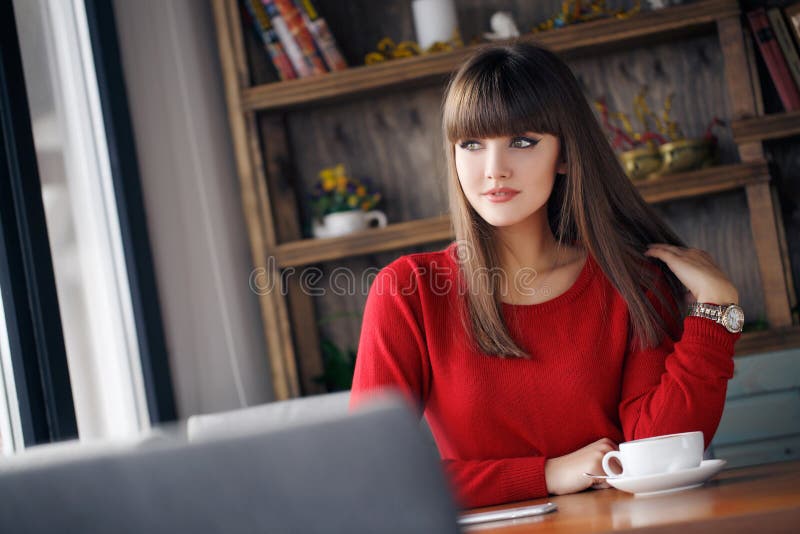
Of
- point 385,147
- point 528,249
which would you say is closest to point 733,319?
point 528,249

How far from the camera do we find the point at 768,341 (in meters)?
2.50

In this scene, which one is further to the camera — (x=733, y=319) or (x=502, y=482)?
(x=733, y=319)

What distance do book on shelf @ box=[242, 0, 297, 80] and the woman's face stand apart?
1.29m

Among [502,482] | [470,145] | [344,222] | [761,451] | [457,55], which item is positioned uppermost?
[457,55]

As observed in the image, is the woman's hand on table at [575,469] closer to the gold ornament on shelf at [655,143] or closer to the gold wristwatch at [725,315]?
the gold wristwatch at [725,315]

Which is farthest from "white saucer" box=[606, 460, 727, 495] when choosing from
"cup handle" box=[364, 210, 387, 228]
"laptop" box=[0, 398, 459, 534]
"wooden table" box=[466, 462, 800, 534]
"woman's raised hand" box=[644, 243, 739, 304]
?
"cup handle" box=[364, 210, 387, 228]

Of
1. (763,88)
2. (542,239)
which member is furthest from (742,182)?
(542,239)

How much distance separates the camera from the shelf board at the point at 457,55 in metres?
2.57

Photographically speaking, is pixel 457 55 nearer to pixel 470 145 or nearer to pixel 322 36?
pixel 322 36

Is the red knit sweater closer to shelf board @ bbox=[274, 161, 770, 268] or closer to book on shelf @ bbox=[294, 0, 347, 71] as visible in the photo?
shelf board @ bbox=[274, 161, 770, 268]

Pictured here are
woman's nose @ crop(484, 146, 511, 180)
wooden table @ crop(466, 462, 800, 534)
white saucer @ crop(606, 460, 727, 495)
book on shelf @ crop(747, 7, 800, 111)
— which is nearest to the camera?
wooden table @ crop(466, 462, 800, 534)

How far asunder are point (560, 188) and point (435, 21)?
3.97 ft

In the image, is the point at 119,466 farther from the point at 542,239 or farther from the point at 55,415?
the point at 55,415

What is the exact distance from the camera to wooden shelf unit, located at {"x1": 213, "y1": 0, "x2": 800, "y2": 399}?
2541 millimetres
